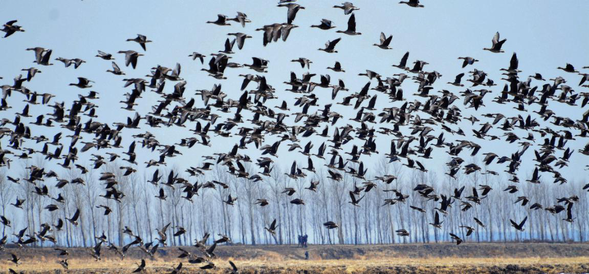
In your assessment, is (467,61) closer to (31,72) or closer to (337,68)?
(337,68)

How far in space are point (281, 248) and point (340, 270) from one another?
34368 mm

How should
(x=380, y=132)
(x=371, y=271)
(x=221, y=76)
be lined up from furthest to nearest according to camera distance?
(x=371, y=271), (x=380, y=132), (x=221, y=76)

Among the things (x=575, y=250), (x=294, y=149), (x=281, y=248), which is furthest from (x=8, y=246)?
(x=575, y=250)

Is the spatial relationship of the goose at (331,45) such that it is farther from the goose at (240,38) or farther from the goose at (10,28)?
the goose at (10,28)

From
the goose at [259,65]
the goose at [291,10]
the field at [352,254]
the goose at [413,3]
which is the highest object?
the goose at [413,3]

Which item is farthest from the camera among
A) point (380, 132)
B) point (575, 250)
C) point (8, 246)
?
point (575, 250)

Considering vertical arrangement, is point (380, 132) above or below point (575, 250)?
above

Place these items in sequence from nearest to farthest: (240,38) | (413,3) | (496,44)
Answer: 1. (240,38)
2. (413,3)
3. (496,44)

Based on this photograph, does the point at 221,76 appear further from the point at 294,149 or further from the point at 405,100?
the point at 405,100

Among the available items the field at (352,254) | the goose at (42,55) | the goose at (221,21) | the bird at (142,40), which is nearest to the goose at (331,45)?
the goose at (221,21)

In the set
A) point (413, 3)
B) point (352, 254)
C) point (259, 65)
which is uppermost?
point (413, 3)

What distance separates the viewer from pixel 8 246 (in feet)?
229

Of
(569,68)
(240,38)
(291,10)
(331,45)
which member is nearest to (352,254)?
(569,68)

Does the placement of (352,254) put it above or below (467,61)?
below
